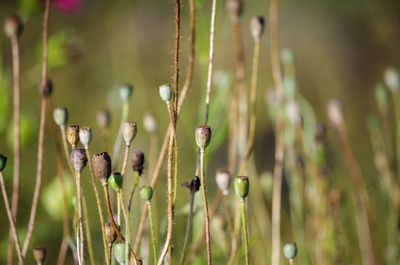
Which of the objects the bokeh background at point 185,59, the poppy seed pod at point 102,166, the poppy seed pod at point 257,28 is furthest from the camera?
the bokeh background at point 185,59

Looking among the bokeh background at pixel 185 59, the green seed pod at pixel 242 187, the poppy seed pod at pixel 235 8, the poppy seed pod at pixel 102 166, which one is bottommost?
the green seed pod at pixel 242 187

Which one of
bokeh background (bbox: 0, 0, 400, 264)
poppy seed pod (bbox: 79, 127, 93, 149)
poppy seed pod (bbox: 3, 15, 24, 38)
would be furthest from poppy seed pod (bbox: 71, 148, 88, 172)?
bokeh background (bbox: 0, 0, 400, 264)

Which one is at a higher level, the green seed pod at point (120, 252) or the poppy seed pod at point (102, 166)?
the poppy seed pod at point (102, 166)

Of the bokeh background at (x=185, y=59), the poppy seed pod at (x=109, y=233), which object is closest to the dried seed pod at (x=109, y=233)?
the poppy seed pod at (x=109, y=233)

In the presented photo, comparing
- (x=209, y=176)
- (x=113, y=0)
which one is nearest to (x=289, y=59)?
(x=209, y=176)

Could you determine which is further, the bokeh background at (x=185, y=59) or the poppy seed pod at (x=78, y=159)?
the bokeh background at (x=185, y=59)

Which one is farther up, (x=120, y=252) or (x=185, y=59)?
(x=185, y=59)

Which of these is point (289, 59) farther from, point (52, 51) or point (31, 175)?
point (31, 175)

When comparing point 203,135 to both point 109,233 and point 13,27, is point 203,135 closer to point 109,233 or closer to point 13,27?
point 109,233

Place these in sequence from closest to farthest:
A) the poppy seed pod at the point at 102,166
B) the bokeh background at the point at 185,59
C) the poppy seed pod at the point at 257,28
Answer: the poppy seed pod at the point at 102,166, the poppy seed pod at the point at 257,28, the bokeh background at the point at 185,59

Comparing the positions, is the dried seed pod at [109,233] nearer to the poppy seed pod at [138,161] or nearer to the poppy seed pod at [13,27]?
the poppy seed pod at [138,161]

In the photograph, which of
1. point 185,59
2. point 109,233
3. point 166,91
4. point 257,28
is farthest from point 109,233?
point 185,59

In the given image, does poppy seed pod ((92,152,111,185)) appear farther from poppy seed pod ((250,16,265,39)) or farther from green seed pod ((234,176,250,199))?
poppy seed pod ((250,16,265,39))
